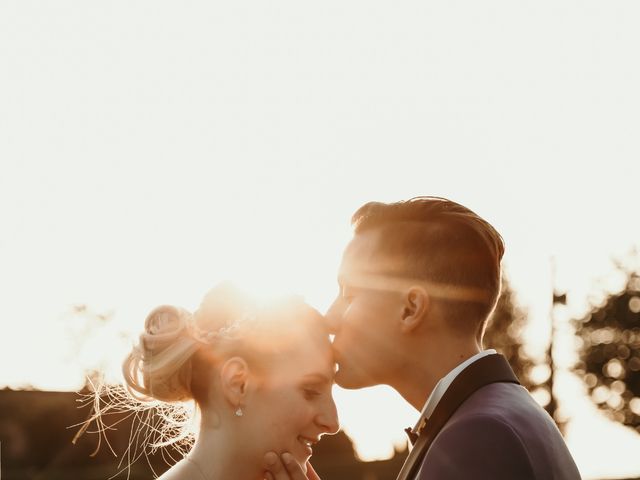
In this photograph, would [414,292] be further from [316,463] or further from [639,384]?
[639,384]

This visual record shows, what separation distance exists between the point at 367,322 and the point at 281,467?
981 millimetres

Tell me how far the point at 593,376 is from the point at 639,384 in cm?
240

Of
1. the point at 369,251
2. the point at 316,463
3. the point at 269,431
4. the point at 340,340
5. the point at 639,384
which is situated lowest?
the point at 639,384

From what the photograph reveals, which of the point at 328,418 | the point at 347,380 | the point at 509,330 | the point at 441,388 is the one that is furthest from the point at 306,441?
the point at 509,330

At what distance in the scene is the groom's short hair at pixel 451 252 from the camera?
6125mm

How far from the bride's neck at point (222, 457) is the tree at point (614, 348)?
5007cm

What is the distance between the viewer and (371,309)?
6234 mm

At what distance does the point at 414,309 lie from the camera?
19.8 ft

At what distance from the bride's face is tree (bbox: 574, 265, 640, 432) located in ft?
163

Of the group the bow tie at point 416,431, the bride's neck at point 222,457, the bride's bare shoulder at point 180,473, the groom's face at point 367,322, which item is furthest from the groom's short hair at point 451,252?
the bride's bare shoulder at point 180,473

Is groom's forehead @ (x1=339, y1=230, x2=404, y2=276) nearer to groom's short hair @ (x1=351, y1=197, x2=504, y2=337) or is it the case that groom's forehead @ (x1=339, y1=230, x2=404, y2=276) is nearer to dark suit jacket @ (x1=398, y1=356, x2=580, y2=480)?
groom's short hair @ (x1=351, y1=197, x2=504, y2=337)

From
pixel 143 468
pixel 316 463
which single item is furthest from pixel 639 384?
pixel 143 468

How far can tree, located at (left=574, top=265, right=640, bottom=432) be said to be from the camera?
53844mm

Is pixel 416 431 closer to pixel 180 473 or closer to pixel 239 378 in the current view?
pixel 239 378
